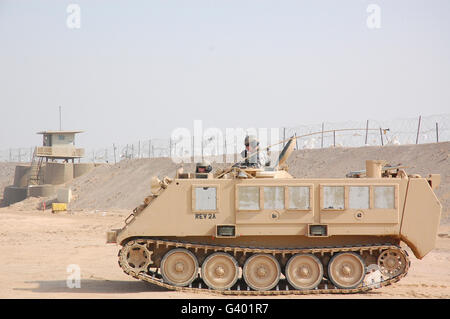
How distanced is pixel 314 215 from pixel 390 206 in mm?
1843

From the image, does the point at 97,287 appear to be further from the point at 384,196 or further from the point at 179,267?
the point at 384,196

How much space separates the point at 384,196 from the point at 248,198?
3262mm

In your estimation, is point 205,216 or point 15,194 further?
point 15,194

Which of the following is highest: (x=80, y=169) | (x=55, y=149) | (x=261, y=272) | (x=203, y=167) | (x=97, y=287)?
(x=55, y=149)

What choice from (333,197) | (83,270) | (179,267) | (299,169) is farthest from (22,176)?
(333,197)

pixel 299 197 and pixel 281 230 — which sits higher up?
pixel 299 197

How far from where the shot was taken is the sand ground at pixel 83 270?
1467cm

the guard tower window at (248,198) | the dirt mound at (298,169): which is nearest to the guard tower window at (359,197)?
the guard tower window at (248,198)

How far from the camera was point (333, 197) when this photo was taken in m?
14.5

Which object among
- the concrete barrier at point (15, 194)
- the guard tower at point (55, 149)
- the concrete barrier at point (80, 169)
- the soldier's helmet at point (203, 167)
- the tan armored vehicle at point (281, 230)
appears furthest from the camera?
the guard tower at point (55, 149)

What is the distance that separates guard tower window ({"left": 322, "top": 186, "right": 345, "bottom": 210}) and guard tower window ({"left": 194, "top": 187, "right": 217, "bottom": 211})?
263cm

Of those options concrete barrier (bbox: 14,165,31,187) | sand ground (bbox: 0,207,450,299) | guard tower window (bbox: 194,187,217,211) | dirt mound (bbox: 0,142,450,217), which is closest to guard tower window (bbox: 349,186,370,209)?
sand ground (bbox: 0,207,450,299)

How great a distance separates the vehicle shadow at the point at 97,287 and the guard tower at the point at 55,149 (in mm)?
49891

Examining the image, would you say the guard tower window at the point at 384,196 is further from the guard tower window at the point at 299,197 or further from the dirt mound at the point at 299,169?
the dirt mound at the point at 299,169
